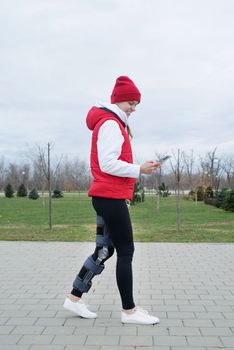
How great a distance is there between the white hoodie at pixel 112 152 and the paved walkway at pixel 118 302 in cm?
117

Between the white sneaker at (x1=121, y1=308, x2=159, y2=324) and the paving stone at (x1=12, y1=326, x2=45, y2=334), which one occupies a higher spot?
the white sneaker at (x1=121, y1=308, x2=159, y2=324)

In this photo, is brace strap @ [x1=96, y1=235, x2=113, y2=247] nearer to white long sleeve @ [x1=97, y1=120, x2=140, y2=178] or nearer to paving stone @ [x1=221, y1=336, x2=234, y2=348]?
white long sleeve @ [x1=97, y1=120, x2=140, y2=178]

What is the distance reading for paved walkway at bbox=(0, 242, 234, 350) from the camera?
3010 millimetres

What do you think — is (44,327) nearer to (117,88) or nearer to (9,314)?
(9,314)

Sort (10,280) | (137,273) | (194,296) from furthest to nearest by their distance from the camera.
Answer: (137,273)
(10,280)
(194,296)

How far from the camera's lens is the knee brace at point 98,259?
11.2 ft

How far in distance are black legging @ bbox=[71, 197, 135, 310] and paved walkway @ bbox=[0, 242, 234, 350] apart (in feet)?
0.96

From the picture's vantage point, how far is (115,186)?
10.7 ft

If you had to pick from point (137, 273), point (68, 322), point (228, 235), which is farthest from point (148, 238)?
point (68, 322)

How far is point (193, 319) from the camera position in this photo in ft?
11.5

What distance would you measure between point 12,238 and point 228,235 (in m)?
4.68

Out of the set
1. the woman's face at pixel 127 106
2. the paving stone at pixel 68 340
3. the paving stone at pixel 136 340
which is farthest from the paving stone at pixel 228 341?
the woman's face at pixel 127 106

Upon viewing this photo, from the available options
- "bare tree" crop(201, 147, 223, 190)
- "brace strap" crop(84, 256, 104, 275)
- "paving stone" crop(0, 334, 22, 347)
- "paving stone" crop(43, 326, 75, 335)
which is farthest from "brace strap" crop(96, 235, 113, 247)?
"bare tree" crop(201, 147, 223, 190)

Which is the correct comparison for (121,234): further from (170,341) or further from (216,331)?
(216,331)
